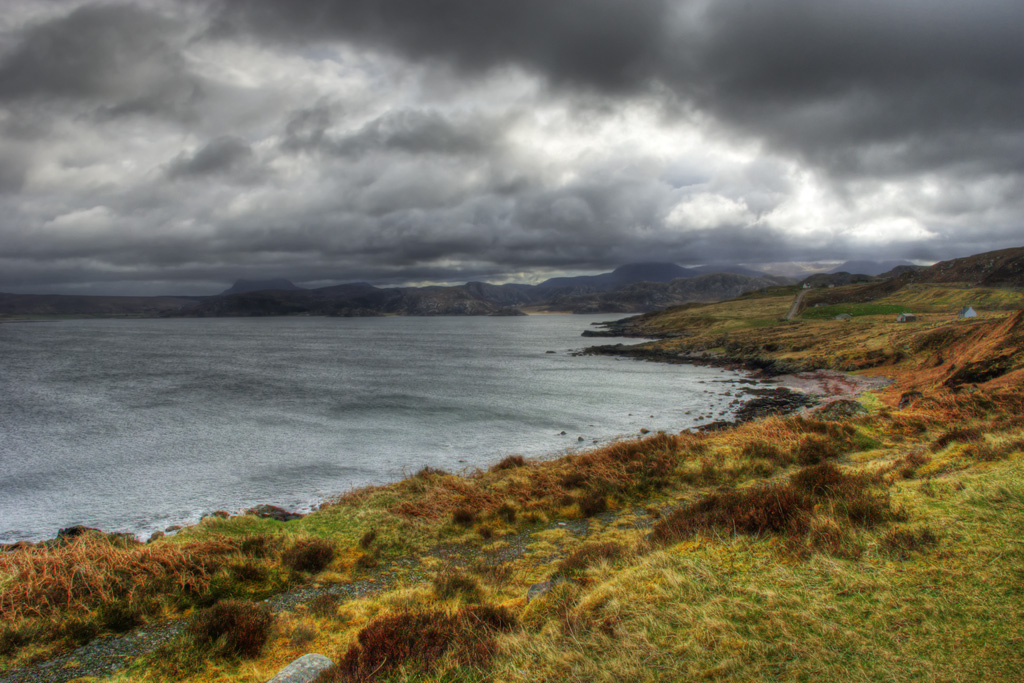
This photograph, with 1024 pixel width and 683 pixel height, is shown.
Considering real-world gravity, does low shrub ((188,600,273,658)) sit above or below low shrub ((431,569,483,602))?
above

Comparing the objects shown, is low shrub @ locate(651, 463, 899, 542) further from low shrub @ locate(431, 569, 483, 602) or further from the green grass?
the green grass

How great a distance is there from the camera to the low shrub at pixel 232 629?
8758 mm

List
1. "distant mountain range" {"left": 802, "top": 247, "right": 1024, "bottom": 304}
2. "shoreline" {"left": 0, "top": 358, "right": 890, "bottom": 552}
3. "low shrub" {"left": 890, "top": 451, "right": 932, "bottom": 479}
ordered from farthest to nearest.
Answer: "distant mountain range" {"left": 802, "top": 247, "right": 1024, "bottom": 304} → "shoreline" {"left": 0, "top": 358, "right": 890, "bottom": 552} → "low shrub" {"left": 890, "top": 451, "right": 932, "bottom": 479}

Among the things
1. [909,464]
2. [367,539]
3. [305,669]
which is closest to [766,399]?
[909,464]

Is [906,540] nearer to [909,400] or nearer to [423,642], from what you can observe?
[423,642]

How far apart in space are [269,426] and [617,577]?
39.6 metres

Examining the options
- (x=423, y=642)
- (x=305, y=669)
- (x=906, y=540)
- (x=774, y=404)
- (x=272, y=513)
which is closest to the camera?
(x=305, y=669)

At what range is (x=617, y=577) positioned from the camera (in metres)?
9.20

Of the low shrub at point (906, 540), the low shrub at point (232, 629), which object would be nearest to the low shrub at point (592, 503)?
the low shrub at point (906, 540)

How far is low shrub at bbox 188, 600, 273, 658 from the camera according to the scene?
28.7 ft

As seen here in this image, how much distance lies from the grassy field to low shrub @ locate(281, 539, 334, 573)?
0.18 ft

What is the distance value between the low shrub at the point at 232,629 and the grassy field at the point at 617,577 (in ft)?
0.12

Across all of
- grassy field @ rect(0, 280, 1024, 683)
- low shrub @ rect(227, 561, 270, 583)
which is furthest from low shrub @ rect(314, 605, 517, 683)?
low shrub @ rect(227, 561, 270, 583)

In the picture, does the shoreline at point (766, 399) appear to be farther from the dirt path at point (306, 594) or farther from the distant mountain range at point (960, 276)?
the distant mountain range at point (960, 276)
